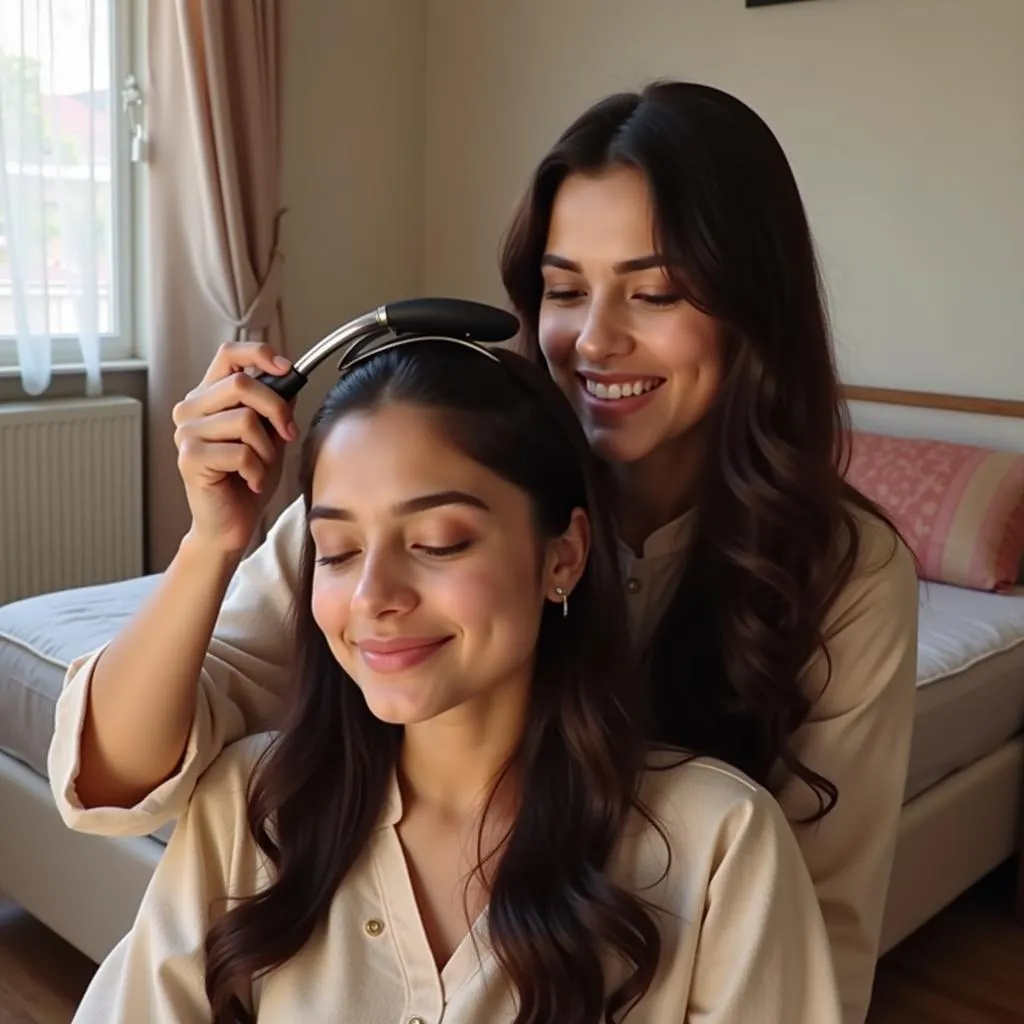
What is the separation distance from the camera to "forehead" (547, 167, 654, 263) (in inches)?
43.2

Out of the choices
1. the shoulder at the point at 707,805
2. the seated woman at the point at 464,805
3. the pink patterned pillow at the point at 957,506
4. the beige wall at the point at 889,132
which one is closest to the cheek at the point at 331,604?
the seated woman at the point at 464,805

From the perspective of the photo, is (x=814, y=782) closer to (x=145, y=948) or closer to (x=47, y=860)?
(x=145, y=948)

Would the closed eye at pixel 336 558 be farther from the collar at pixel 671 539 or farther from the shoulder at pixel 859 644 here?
the shoulder at pixel 859 644

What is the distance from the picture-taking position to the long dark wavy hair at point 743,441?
110cm

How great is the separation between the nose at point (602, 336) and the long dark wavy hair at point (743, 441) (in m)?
0.06

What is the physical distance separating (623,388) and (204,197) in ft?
7.42

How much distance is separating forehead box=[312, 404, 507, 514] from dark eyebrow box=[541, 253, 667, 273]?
258 millimetres

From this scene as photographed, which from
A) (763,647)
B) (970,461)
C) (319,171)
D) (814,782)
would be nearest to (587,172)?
(763,647)

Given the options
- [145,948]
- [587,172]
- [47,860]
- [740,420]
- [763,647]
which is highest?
[587,172]

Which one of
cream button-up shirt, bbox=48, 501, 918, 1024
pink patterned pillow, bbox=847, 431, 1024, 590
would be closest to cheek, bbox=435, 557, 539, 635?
cream button-up shirt, bbox=48, 501, 918, 1024

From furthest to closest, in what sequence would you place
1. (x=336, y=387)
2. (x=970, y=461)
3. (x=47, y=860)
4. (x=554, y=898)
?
(x=970, y=461), (x=47, y=860), (x=336, y=387), (x=554, y=898)

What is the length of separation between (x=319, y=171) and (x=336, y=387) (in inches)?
108

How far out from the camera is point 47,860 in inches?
75.9

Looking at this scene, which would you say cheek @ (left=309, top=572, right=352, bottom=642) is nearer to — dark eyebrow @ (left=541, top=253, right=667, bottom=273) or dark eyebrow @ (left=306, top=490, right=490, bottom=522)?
dark eyebrow @ (left=306, top=490, right=490, bottom=522)
